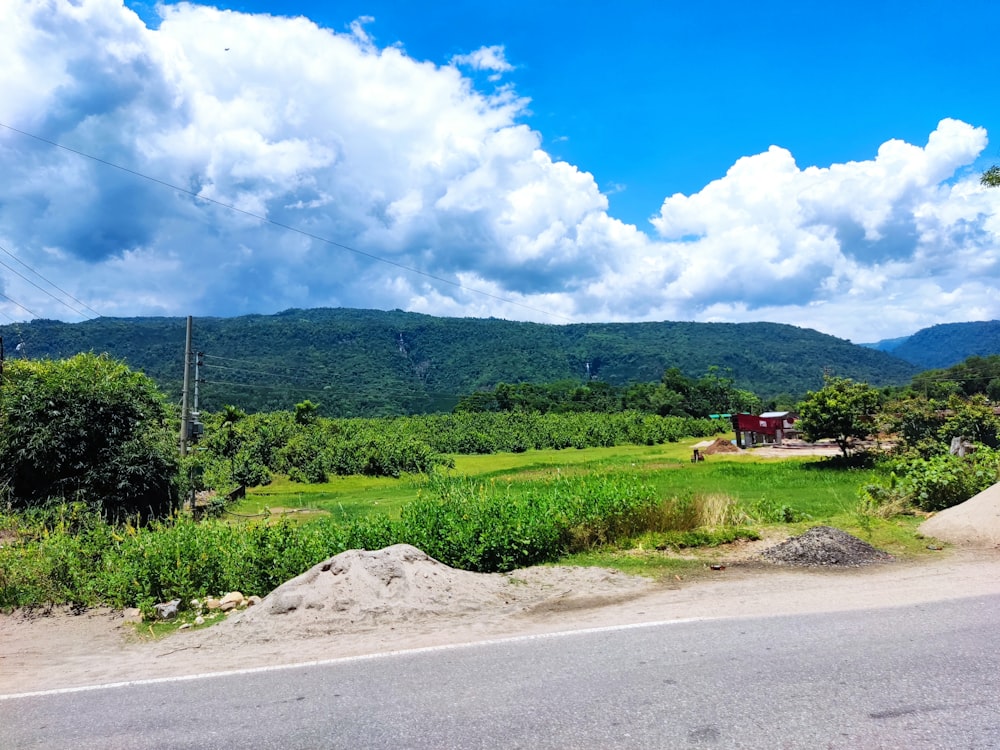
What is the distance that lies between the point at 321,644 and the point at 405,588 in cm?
146

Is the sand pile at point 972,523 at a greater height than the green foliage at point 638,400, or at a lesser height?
lesser

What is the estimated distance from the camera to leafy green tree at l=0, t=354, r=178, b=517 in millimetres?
18500

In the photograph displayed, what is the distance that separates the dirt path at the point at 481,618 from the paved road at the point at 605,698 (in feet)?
2.14

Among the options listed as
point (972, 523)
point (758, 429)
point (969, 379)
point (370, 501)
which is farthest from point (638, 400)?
point (972, 523)

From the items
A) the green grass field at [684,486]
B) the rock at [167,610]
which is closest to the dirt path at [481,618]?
the rock at [167,610]

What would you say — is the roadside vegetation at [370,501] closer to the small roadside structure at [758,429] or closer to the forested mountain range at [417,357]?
the small roadside structure at [758,429]

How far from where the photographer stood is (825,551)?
33.5ft

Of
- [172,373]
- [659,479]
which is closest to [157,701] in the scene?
[659,479]

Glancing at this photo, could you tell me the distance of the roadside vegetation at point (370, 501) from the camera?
991 centimetres

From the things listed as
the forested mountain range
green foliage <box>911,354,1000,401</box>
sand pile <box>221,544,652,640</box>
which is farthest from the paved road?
the forested mountain range

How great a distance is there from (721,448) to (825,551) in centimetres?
3972

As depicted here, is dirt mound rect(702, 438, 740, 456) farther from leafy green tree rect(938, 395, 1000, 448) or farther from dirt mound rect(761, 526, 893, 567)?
dirt mound rect(761, 526, 893, 567)

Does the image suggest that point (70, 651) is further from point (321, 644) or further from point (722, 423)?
point (722, 423)

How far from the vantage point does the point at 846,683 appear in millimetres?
5148
